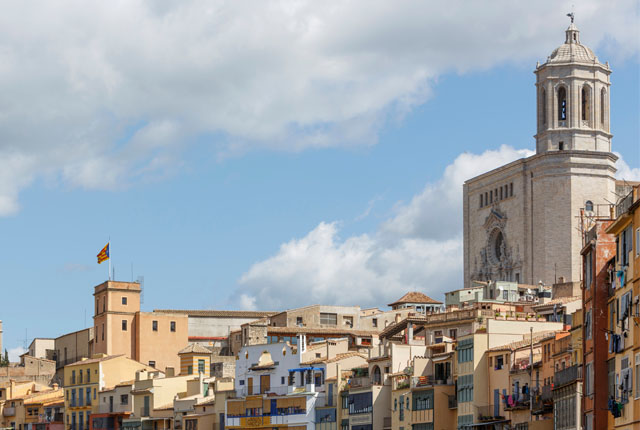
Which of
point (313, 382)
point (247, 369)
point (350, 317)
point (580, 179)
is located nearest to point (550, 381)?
point (313, 382)

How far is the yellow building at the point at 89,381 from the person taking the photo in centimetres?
11356

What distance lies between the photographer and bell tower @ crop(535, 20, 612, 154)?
13550cm

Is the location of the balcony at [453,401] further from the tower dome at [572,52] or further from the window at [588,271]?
the tower dome at [572,52]

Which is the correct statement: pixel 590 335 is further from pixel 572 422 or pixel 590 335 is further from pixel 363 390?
pixel 363 390

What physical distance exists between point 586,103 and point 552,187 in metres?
10.8

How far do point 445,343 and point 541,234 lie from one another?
171 ft

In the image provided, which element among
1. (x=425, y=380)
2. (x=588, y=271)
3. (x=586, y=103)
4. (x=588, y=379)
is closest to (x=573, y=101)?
(x=586, y=103)

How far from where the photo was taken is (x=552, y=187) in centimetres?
13100

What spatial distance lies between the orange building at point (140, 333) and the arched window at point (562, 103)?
39.7m

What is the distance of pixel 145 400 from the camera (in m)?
106

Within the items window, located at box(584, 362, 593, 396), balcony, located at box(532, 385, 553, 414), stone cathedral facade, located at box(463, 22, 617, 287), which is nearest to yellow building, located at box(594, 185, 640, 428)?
window, located at box(584, 362, 593, 396)

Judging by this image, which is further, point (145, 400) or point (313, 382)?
point (145, 400)

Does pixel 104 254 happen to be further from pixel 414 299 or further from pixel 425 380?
pixel 425 380

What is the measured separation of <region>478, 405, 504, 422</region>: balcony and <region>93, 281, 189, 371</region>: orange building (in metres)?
57.2
